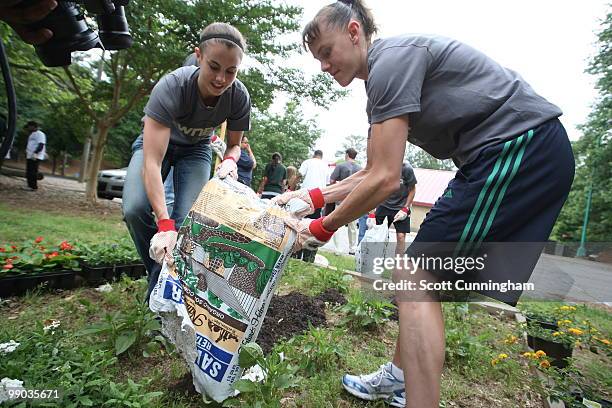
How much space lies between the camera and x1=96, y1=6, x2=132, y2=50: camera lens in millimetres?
1635

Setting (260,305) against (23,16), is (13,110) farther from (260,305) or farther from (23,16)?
(260,305)

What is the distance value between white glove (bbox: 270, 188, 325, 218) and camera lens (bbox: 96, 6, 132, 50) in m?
1.04

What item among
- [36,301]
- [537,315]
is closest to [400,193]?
[537,315]

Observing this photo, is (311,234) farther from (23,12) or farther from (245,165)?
(245,165)

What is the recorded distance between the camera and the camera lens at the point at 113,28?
5.36 ft

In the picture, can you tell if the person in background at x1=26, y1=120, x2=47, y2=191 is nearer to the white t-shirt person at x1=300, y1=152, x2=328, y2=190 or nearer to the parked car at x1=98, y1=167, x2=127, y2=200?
the parked car at x1=98, y1=167, x2=127, y2=200

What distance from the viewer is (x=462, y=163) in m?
1.34

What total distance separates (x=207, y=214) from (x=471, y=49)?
1140 millimetres

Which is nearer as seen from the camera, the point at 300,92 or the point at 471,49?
the point at 471,49

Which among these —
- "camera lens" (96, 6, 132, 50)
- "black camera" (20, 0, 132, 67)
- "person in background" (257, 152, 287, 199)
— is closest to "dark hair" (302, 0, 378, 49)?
"black camera" (20, 0, 132, 67)

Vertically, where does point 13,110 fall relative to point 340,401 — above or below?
above

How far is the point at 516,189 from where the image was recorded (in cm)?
118

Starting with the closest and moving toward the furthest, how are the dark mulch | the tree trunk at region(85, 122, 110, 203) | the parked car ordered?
1. the dark mulch
2. the tree trunk at region(85, 122, 110, 203)
3. the parked car

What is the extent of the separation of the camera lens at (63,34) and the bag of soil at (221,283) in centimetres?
80
